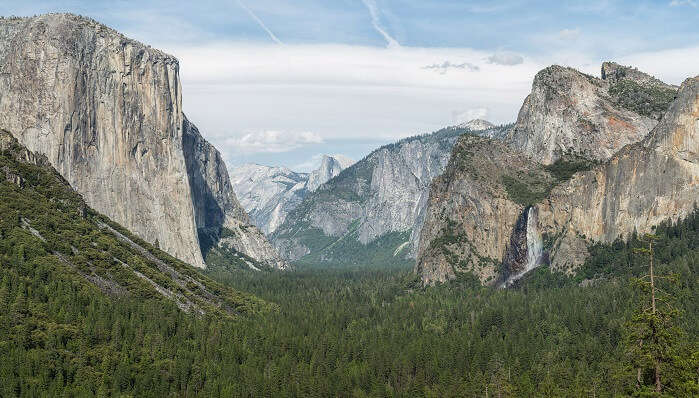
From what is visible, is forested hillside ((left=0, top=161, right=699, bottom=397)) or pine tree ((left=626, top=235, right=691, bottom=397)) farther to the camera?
forested hillside ((left=0, top=161, right=699, bottom=397))

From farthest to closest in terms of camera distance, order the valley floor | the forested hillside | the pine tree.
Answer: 1. the forested hillside
2. the valley floor
3. the pine tree

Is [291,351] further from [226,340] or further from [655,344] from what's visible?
[655,344]

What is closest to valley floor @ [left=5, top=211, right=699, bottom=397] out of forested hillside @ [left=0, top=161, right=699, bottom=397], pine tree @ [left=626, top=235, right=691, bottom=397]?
forested hillside @ [left=0, top=161, right=699, bottom=397]

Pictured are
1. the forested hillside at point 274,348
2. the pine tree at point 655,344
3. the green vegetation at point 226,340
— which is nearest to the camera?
the pine tree at point 655,344

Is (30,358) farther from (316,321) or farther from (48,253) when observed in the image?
(316,321)

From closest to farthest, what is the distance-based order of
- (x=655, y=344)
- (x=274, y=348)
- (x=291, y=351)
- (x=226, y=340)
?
(x=655, y=344), (x=226, y=340), (x=274, y=348), (x=291, y=351)

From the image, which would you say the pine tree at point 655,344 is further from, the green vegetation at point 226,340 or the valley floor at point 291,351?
the green vegetation at point 226,340

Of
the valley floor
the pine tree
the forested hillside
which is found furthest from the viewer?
the forested hillside

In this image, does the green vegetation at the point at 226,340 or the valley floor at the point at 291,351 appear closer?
the valley floor at the point at 291,351

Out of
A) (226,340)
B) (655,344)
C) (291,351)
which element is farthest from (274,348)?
(655,344)

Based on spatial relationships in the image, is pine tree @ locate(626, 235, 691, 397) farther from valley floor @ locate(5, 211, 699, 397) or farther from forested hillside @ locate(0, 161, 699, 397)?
forested hillside @ locate(0, 161, 699, 397)

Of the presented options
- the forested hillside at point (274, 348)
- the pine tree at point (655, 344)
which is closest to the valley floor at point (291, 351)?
the forested hillside at point (274, 348)
